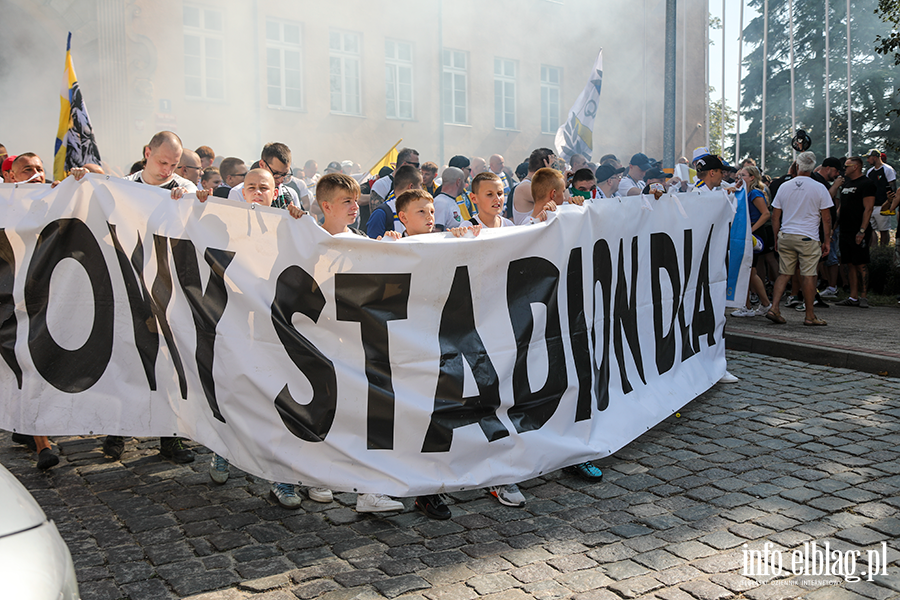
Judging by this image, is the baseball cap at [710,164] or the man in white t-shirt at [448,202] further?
the man in white t-shirt at [448,202]

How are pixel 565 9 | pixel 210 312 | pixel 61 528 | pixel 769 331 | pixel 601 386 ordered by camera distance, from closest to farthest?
pixel 61 528
pixel 210 312
pixel 601 386
pixel 769 331
pixel 565 9

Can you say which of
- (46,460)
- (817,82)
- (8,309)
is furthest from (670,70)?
(817,82)

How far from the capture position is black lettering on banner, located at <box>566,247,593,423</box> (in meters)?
4.11

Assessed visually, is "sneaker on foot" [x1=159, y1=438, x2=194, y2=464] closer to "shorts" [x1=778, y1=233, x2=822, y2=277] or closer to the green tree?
"shorts" [x1=778, y1=233, x2=822, y2=277]

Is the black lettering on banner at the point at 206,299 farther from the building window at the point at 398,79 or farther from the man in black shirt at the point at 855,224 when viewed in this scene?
the building window at the point at 398,79

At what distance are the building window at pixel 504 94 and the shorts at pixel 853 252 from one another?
1476 centimetres

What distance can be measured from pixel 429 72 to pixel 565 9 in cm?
607

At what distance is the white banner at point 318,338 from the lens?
3.56 m

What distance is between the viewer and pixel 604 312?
14.5 feet

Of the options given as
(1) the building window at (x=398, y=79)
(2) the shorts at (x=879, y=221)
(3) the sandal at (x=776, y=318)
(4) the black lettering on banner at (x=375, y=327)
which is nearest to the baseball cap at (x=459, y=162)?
(3) the sandal at (x=776, y=318)

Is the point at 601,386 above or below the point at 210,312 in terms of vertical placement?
below

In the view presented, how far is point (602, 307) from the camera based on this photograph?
4.41 m

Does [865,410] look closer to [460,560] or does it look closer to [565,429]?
[565,429]

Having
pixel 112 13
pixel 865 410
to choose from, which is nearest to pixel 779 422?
pixel 865 410
